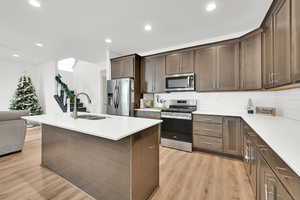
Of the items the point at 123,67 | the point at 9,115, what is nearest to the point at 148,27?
the point at 123,67

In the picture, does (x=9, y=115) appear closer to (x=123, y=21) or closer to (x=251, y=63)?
(x=123, y=21)

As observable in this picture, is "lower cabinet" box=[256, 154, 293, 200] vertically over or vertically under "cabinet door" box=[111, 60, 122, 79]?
under

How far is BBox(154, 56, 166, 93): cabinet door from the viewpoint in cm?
356

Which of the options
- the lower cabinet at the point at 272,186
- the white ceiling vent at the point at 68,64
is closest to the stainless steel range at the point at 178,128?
the lower cabinet at the point at 272,186

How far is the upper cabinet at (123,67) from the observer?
12.6 ft

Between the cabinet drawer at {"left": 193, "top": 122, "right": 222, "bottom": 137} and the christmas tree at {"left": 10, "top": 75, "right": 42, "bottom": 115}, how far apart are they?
6727 millimetres

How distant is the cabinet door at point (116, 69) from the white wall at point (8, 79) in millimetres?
4807

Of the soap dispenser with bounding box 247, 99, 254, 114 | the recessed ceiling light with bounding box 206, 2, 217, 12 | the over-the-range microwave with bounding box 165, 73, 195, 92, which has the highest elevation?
the recessed ceiling light with bounding box 206, 2, 217, 12

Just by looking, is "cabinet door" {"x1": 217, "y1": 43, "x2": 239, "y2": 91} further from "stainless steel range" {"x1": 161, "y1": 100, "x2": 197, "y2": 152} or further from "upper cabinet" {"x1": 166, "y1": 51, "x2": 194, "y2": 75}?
"stainless steel range" {"x1": 161, "y1": 100, "x2": 197, "y2": 152}

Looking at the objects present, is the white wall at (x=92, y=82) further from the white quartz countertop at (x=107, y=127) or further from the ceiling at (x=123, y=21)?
the white quartz countertop at (x=107, y=127)

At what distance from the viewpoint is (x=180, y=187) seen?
1767mm

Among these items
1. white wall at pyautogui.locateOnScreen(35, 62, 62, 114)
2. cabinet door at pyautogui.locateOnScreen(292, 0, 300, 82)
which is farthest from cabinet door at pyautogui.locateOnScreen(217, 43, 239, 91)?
white wall at pyautogui.locateOnScreen(35, 62, 62, 114)

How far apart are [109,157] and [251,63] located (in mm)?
3055

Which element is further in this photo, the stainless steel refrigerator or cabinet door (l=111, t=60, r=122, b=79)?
cabinet door (l=111, t=60, r=122, b=79)
